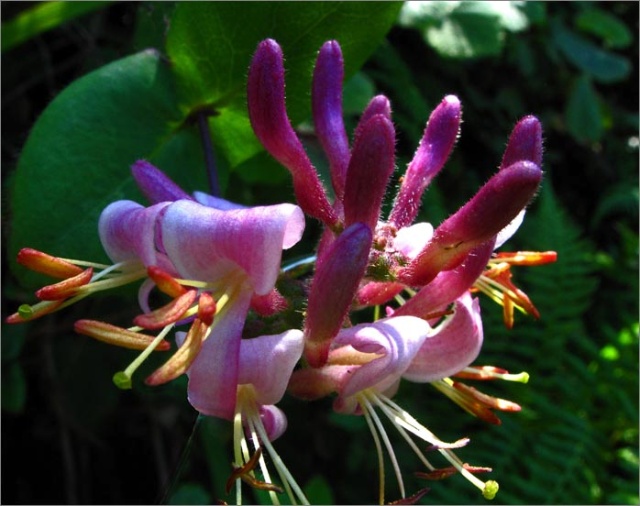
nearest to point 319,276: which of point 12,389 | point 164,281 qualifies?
point 164,281

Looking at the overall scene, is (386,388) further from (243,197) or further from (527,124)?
(243,197)

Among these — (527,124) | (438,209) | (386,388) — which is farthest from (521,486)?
(527,124)

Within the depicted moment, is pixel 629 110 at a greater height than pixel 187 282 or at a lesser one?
lesser

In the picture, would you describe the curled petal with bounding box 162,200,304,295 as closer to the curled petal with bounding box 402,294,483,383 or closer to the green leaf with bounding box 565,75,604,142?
the curled petal with bounding box 402,294,483,383

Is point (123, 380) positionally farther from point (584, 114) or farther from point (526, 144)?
point (584, 114)

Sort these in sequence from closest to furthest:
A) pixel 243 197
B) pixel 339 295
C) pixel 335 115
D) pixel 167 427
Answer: pixel 339 295, pixel 335 115, pixel 243 197, pixel 167 427

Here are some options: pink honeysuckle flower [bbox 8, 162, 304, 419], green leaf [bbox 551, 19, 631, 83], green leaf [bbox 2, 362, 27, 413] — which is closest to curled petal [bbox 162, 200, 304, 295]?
pink honeysuckle flower [bbox 8, 162, 304, 419]
